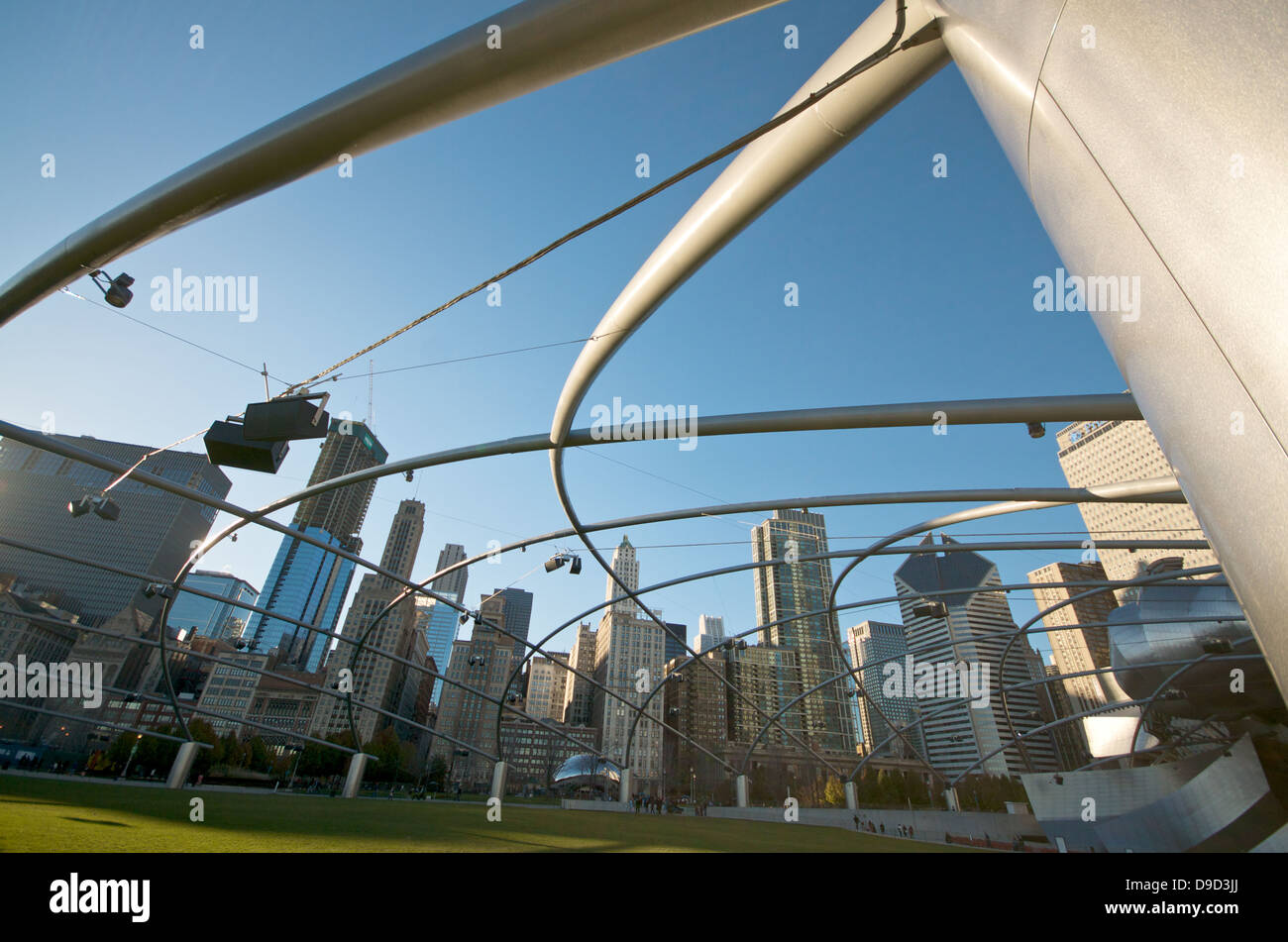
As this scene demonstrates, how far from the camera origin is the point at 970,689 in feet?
128

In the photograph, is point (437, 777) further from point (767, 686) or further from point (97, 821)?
point (97, 821)

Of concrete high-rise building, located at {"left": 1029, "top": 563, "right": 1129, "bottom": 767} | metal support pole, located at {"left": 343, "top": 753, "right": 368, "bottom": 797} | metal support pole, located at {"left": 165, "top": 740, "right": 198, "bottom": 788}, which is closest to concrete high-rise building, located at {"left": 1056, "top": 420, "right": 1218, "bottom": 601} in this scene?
concrete high-rise building, located at {"left": 1029, "top": 563, "right": 1129, "bottom": 767}

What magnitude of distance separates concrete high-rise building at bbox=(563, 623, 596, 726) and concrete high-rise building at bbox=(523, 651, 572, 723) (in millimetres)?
5341

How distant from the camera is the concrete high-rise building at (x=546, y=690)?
162462mm

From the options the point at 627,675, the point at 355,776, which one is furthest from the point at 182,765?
the point at 627,675

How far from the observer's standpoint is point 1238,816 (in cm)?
2712

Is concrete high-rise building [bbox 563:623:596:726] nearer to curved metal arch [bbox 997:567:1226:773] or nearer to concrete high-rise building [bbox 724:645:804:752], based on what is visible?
concrete high-rise building [bbox 724:645:804:752]

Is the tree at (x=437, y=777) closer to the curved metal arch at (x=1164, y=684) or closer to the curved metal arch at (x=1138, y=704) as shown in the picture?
the curved metal arch at (x=1138, y=704)

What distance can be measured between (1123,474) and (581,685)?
126162 mm

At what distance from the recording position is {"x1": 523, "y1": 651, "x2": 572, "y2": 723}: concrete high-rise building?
162 m

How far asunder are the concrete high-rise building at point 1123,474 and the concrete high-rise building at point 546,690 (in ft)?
427

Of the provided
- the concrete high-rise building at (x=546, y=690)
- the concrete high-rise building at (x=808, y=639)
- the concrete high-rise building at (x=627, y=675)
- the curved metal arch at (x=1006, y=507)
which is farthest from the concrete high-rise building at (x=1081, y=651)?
the concrete high-rise building at (x=546, y=690)

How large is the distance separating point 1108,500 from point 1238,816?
26436 mm
